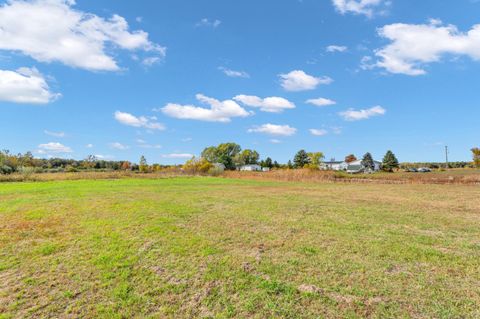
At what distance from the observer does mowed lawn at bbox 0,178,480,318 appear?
10.3 feet

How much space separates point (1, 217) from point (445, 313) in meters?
11.0

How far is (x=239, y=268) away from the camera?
167 inches

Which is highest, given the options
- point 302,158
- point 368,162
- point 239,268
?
point 302,158

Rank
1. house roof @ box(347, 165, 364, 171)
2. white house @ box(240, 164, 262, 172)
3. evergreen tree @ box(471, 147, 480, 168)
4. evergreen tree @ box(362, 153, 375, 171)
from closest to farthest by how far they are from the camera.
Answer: evergreen tree @ box(471, 147, 480, 168) → evergreen tree @ box(362, 153, 375, 171) → house roof @ box(347, 165, 364, 171) → white house @ box(240, 164, 262, 172)

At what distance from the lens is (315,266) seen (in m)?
4.30

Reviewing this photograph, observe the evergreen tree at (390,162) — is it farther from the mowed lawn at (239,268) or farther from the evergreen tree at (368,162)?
the mowed lawn at (239,268)

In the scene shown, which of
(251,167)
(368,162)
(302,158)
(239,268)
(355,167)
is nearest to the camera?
(239,268)

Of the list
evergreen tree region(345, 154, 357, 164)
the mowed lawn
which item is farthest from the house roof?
the mowed lawn

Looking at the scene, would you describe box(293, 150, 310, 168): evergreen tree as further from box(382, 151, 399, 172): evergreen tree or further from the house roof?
box(382, 151, 399, 172): evergreen tree

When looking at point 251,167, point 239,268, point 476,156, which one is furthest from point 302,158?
point 239,268

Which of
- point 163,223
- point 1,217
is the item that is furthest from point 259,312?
point 1,217

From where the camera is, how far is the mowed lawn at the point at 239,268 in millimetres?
3154

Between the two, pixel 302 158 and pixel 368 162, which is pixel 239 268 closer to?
pixel 302 158

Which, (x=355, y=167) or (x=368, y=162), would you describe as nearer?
(x=368, y=162)
